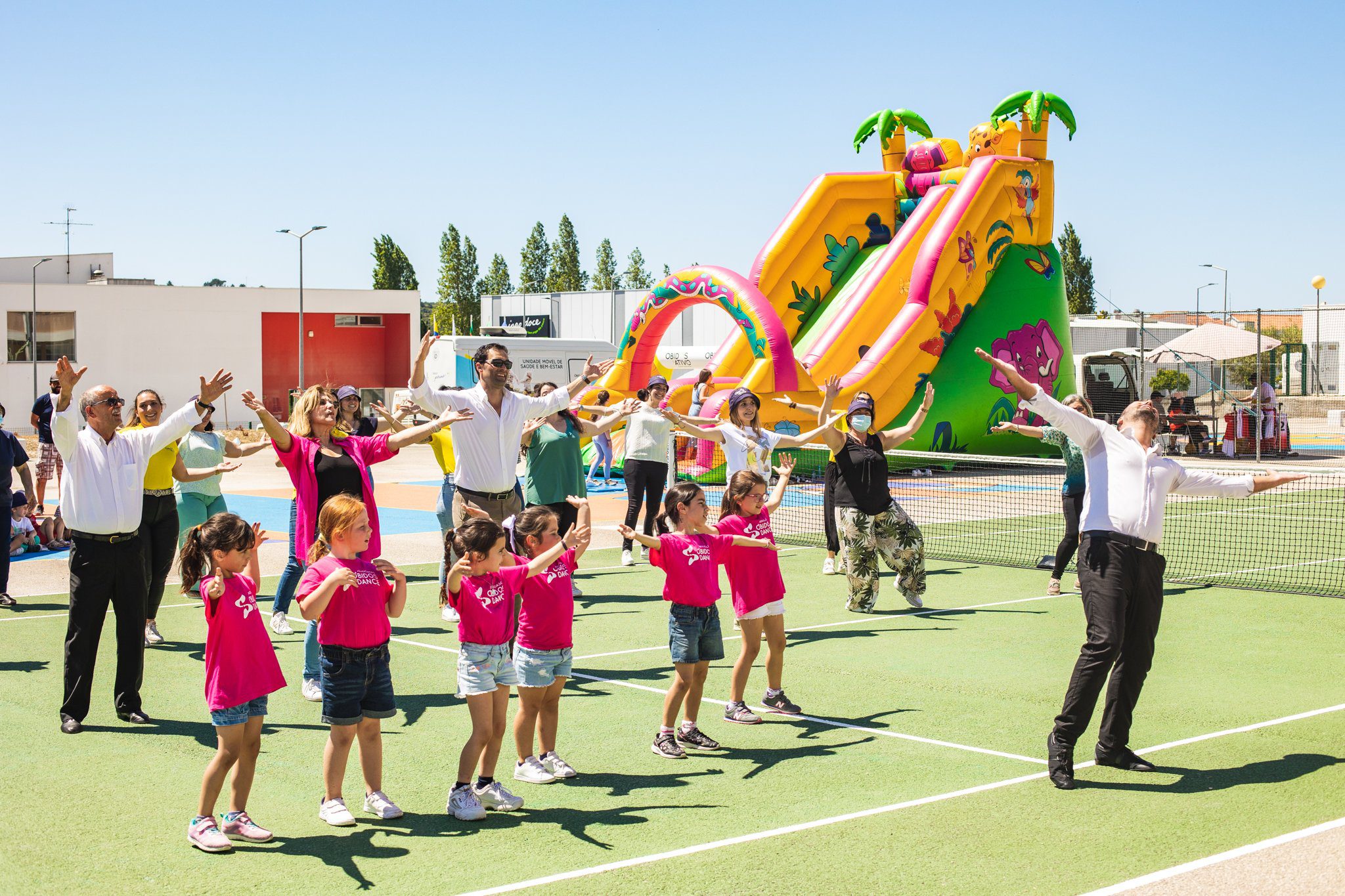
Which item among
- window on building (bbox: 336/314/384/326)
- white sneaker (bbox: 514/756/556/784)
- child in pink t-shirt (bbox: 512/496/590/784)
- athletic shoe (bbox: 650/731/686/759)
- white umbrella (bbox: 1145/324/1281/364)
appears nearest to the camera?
child in pink t-shirt (bbox: 512/496/590/784)

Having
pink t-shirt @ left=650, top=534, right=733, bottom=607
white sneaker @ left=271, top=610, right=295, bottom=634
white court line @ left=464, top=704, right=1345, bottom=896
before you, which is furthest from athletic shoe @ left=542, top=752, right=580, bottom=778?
white sneaker @ left=271, top=610, right=295, bottom=634

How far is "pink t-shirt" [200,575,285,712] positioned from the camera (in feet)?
18.5

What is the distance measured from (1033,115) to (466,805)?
22.4 m

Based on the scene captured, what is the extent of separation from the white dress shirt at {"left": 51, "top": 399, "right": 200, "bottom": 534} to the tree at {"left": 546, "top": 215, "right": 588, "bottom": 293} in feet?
259

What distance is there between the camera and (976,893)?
5.00 m

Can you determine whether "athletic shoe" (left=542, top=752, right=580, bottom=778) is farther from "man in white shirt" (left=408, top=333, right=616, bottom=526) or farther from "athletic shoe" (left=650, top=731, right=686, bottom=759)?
"man in white shirt" (left=408, top=333, right=616, bottom=526)

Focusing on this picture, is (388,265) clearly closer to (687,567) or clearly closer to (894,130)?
(894,130)

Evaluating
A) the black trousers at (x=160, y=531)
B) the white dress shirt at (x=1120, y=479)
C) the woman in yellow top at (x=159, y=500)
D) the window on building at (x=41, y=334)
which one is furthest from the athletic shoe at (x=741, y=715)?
the window on building at (x=41, y=334)

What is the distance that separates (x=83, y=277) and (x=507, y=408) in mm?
63780

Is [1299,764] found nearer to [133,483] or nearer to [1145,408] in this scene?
[1145,408]

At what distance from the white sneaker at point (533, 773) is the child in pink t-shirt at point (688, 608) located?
0.73m

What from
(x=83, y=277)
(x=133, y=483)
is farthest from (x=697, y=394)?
(x=83, y=277)

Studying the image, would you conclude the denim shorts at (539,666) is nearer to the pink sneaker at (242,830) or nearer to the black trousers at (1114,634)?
the pink sneaker at (242,830)

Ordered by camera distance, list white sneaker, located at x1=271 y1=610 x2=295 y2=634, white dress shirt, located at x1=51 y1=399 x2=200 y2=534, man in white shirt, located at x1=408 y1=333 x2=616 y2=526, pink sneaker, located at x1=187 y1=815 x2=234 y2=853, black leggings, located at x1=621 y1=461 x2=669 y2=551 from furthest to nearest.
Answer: black leggings, located at x1=621 y1=461 x2=669 y2=551 < white sneaker, located at x1=271 y1=610 x2=295 y2=634 < man in white shirt, located at x1=408 y1=333 x2=616 y2=526 < white dress shirt, located at x1=51 y1=399 x2=200 y2=534 < pink sneaker, located at x1=187 y1=815 x2=234 y2=853
